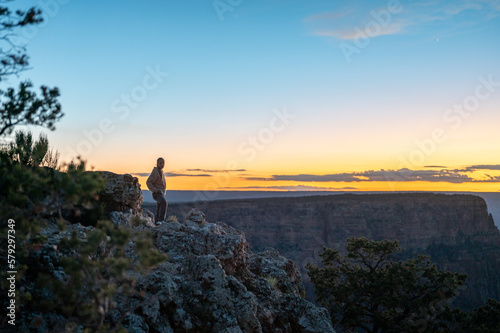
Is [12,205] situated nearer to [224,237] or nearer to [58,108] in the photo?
[58,108]

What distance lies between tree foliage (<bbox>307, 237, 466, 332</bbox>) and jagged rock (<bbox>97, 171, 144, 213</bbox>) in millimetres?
11847

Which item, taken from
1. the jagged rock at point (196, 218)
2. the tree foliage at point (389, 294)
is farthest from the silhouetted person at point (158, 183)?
the tree foliage at point (389, 294)

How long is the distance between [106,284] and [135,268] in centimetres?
44

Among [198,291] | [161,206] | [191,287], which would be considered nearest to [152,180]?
[161,206]

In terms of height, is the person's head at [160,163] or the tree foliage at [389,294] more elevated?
the person's head at [160,163]

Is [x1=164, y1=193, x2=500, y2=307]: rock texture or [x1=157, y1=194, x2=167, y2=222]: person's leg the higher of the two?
[x1=157, y1=194, x2=167, y2=222]: person's leg

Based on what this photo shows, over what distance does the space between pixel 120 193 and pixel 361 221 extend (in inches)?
3506

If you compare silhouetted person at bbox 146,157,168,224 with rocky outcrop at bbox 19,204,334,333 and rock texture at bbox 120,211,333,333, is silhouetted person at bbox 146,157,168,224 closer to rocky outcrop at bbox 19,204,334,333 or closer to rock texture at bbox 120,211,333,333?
rocky outcrop at bbox 19,204,334,333

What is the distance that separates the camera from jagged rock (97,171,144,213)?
13305mm

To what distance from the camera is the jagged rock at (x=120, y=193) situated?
43.7ft

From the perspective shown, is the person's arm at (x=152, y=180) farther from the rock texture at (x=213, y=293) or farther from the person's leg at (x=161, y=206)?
the rock texture at (x=213, y=293)

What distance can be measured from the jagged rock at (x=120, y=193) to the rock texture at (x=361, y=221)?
77.5 metres

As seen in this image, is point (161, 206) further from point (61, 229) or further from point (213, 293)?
point (61, 229)

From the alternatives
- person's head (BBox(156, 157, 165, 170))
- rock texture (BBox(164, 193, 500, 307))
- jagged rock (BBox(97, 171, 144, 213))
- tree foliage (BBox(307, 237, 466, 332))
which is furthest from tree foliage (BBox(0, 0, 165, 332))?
rock texture (BBox(164, 193, 500, 307))
